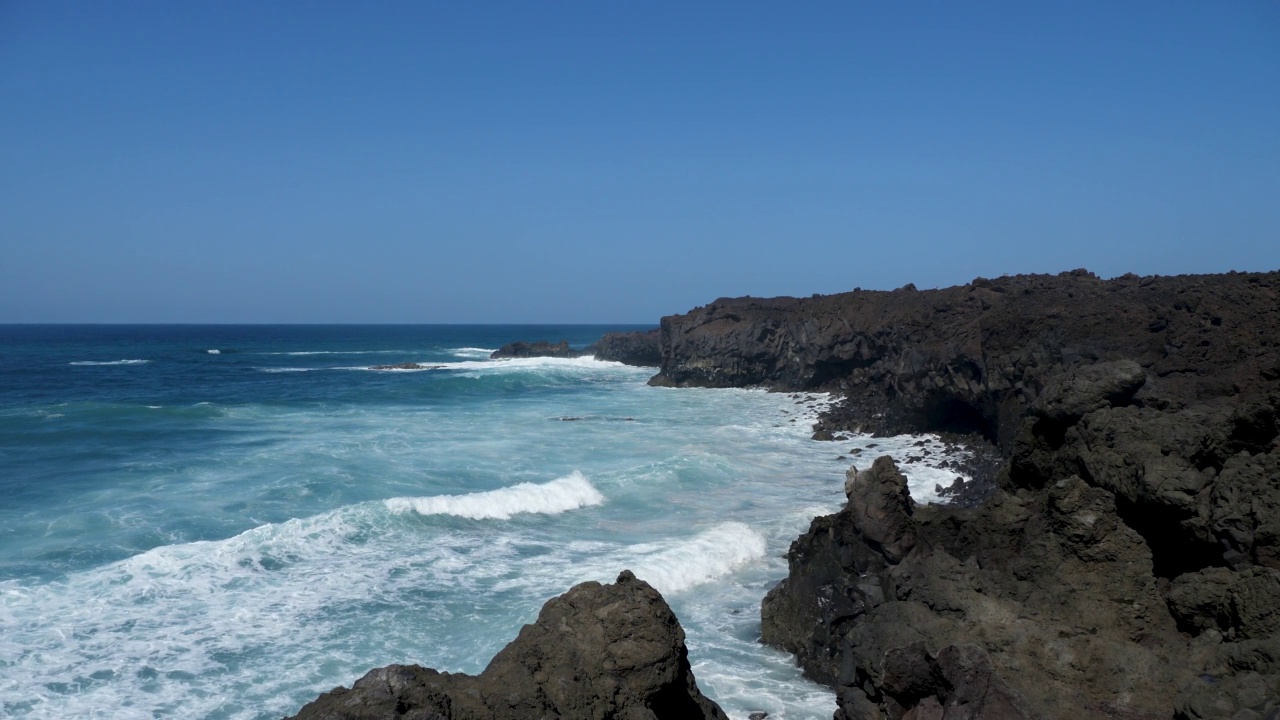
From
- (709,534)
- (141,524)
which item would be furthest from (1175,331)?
(141,524)

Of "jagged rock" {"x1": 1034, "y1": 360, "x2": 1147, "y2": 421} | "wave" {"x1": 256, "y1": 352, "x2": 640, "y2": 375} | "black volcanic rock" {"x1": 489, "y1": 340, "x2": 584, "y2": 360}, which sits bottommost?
"wave" {"x1": 256, "y1": 352, "x2": 640, "y2": 375}

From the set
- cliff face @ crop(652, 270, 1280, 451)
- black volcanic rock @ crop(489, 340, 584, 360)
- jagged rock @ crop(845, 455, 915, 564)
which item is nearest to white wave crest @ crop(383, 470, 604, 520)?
jagged rock @ crop(845, 455, 915, 564)

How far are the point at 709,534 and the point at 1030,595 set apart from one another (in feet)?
30.9

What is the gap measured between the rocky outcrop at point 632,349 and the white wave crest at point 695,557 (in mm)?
55428

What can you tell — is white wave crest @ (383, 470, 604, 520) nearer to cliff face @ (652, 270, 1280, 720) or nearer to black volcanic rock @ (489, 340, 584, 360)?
cliff face @ (652, 270, 1280, 720)

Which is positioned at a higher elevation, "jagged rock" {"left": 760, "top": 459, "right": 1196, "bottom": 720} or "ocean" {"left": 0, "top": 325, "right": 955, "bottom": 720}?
"jagged rock" {"left": 760, "top": 459, "right": 1196, "bottom": 720}

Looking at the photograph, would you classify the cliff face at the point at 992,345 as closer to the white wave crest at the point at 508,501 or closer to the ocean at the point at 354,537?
the ocean at the point at 354,537

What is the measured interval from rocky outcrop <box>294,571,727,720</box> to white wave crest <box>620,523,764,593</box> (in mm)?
7713

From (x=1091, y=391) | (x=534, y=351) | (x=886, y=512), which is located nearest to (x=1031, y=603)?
(x=886, y=512)

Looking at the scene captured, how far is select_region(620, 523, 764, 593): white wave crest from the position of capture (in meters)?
14.4

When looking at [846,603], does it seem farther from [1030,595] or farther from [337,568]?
[337,568]

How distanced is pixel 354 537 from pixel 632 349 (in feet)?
194

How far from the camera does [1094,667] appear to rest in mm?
6266

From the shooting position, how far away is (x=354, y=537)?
55.7 feet
